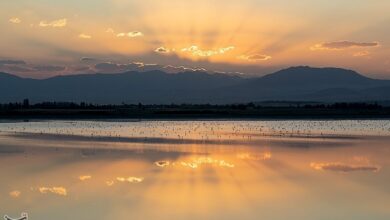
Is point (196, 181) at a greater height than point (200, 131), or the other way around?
point (200, 131)

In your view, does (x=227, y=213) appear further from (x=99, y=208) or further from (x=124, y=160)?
(x=124, y=160)

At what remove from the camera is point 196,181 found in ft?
48.0

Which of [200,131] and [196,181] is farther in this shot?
[200,131]

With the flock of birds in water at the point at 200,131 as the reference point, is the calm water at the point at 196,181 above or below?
below

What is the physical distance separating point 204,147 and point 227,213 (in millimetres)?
13538

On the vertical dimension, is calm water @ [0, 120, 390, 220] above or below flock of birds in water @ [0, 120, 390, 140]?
below

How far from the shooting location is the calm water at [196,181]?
36.5ft

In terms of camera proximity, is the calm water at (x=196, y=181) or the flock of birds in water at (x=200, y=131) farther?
the flock of birds in water at (x=200, y=131)

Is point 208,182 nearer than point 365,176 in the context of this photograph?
Yes

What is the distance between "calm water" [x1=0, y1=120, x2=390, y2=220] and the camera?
11.1 metres

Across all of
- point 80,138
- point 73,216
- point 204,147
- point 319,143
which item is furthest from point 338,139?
point 73,216

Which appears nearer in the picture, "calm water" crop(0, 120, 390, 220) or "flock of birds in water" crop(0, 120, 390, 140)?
"calm water" crop(0, 120, 390, 220)

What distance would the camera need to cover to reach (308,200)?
12305mm

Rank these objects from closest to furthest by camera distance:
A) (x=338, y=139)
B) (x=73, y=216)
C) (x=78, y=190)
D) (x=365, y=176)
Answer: (x=73, y=216) < (x=78, y=190) < (x=365, y=176) < (x=338, y=139)
